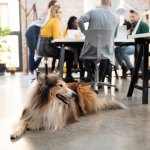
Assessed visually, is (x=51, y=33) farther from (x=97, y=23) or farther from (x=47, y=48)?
(x=97, y=23)

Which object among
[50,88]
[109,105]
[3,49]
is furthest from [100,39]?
[3,49]

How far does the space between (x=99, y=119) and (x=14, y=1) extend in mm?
7278

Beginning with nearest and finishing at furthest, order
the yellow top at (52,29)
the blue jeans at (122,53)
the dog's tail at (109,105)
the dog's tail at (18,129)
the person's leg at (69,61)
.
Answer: the dog's tail at (18,129)
the dog's tail at (109,105)
the yellow top at (52,29)
the person's leg at (69,61)
the blue jeans at (122,53)

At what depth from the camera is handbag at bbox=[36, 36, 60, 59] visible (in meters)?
4.19

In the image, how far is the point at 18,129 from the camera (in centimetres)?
165

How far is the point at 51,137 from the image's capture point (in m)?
1.61

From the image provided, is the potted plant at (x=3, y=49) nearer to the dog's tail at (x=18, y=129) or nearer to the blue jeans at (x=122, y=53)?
the blue jeans at (x=122, y=53)

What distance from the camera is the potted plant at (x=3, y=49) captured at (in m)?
7.43

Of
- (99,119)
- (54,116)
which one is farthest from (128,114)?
(54,116)

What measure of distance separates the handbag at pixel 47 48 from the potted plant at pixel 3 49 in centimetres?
349

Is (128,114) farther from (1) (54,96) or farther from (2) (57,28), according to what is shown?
(2) (57,28)

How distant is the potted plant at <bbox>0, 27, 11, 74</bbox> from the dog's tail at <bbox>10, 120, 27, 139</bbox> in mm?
5982

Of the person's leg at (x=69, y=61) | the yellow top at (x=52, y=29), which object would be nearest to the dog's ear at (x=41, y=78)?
the yellow top at (x=52, y=29)

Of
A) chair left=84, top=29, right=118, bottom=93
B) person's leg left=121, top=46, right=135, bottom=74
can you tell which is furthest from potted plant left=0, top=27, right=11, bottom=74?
chair left=84, top=29, right=118, bottom=93
